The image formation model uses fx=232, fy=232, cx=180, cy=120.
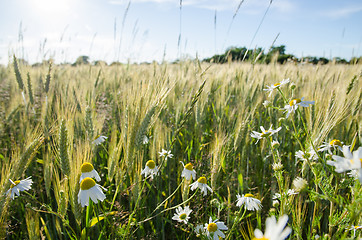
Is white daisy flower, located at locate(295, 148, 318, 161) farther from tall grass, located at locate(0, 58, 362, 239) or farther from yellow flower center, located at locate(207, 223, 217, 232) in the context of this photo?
yellow flower center, located at locate(207, 223, 217, 232)

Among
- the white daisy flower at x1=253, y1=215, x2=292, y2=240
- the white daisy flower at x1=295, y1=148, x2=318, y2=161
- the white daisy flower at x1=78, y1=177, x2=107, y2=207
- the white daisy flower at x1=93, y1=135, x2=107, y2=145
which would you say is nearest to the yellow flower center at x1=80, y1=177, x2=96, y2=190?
the white daisy flower at x1=78, y1=177, x2=107, y2=207

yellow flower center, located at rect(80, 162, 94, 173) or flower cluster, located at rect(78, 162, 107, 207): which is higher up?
yellow flower center, located at rect(80, 162, 94, 173)

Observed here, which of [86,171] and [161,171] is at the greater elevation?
[86,171]

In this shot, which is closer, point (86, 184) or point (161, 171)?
point (86, 184)


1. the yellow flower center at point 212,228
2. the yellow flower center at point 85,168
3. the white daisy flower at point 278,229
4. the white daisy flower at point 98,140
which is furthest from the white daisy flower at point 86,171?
the white daisy flower at point 278,229

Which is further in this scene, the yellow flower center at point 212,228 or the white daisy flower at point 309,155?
the yellow flower center at point 212,228

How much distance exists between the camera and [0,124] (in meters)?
1.93

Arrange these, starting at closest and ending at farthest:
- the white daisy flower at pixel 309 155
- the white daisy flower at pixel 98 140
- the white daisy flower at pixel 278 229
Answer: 1. the white daisy flower at pixel 278 229
2. the white daisy flower at pixel 309 155
3. the white daisy flower at pixel 98 140

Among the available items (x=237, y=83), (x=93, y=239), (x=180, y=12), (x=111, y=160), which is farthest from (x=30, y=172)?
(x=237, y=83)

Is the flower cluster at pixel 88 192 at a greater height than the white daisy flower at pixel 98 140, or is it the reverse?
the white daisy flower at pixel 98 140

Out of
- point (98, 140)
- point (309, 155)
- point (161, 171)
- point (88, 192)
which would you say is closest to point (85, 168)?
point (88, 192)

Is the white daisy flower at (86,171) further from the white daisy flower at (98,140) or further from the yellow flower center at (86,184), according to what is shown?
the white daisy flower at (98,140)

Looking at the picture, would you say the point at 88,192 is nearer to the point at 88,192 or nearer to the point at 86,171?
the point at 88,192

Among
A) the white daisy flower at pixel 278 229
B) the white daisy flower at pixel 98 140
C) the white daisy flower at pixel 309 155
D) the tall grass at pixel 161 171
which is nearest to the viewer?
the white daisy flower at pixel 278 229
